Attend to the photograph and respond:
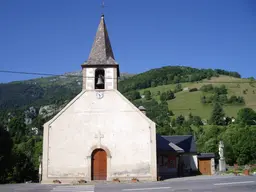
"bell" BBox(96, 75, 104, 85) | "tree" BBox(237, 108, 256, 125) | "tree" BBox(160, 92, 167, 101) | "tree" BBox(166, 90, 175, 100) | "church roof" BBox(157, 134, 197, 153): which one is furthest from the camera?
"tree" BBox(166, 90, 175, 100)

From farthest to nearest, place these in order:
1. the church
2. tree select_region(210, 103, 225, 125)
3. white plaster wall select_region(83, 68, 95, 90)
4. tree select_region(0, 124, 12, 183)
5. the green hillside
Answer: tree select_region(210, 103, 225, 125)
the green hillside
tree select_region(0, 124, 12, 183)
white plaster wall select_region(83, 68, 95, 90)
the church

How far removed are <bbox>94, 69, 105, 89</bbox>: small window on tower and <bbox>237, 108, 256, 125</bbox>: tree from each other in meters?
86.3

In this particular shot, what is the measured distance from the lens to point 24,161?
43594 mm

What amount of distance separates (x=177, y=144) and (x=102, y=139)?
18.2 metres

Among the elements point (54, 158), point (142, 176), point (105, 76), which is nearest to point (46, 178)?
point (54, 158)

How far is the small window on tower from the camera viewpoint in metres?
29.9

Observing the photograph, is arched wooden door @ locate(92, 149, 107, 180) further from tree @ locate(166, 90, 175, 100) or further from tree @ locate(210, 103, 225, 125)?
tree @ locate(166, 90, 175, 100)

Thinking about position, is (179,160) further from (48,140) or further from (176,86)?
(176,86)

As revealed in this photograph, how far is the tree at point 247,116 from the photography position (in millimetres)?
107700

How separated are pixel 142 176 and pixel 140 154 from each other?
6.04 feet

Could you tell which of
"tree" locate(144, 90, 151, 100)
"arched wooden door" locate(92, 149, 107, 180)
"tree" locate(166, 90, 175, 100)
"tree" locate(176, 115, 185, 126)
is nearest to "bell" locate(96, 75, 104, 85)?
"arched wooden door" locate(92, 149, 107, 180)

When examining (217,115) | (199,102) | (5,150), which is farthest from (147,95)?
(5,150)

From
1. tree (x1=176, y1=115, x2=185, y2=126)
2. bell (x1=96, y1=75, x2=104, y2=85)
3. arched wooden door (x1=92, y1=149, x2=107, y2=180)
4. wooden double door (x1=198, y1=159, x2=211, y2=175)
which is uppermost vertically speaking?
tree (x1=176, y1=115, x2=185, y2=126)

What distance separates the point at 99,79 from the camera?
30.1 meters
